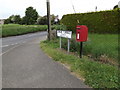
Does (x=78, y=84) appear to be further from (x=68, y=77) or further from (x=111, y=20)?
(x=111, y=20)

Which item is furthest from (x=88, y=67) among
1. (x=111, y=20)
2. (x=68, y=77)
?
(x=111, y=20)

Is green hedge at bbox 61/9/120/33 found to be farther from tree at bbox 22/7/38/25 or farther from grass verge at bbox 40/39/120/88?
tree at bbox 22/7/38/25

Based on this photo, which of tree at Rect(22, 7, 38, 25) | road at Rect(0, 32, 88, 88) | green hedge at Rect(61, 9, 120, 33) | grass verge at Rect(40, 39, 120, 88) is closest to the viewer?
grass verge at Rect(40, 39, 120, 88)

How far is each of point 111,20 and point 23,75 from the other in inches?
498

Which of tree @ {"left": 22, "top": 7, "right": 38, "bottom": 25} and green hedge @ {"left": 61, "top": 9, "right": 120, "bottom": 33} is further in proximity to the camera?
tree @ {"left": 22, "top": 7, "right": 38, "bottom": 25}

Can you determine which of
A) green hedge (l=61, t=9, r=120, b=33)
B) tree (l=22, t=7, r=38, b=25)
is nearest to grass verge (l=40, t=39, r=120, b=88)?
green hedge (l=61, t=9, r=120, b=33)

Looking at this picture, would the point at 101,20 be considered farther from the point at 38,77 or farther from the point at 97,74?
the point at 38,77

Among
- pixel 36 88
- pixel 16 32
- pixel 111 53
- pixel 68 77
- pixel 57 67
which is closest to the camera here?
pixel 36 88

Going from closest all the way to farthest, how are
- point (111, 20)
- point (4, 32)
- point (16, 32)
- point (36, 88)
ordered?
point (36, 88) → point (111, 20) → point (4, 32) → point (16, 32)

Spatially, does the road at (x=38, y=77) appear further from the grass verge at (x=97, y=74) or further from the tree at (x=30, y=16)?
the tree at (x=30, y=16)

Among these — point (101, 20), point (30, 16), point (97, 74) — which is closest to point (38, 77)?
point (97, 74)

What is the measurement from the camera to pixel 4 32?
949 inches

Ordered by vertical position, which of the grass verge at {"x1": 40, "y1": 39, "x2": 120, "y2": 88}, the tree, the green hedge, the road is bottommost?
the road

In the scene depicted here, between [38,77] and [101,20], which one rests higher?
[101,20]
